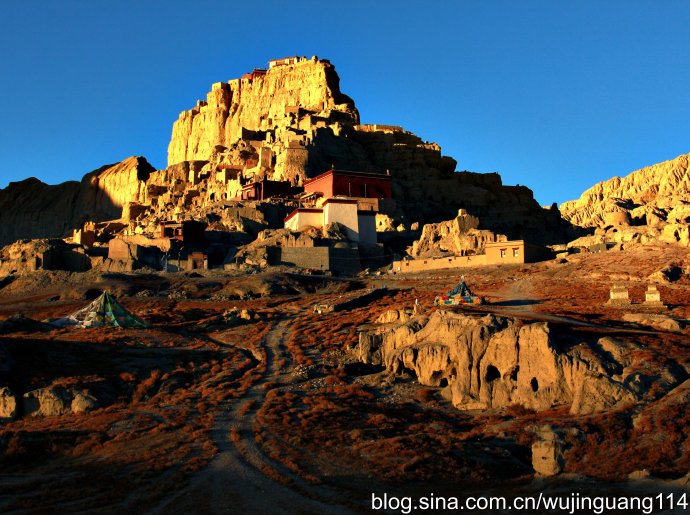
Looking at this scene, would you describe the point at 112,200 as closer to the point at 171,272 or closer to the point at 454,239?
the point at 171,272

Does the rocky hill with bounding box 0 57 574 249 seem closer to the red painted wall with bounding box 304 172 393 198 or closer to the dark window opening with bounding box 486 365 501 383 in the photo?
the red painted wall with bounding box 304 172 393 198

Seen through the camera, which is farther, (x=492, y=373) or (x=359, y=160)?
(x=359, y=160)

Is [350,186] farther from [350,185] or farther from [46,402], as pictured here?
[46,402]

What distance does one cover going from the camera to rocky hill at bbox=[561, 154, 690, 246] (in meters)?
72.6

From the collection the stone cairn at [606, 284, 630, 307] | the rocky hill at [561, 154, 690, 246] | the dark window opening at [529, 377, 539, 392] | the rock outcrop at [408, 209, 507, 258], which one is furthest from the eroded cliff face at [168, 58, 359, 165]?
the dark window opening at [529, 377, 539, 392]

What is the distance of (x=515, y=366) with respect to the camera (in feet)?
78.4

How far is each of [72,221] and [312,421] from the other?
109215mm

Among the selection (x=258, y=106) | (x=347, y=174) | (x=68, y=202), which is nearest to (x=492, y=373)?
(x=347, y=174)

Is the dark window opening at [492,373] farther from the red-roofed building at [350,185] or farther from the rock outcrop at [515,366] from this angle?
the red-roofed building at [350,185]

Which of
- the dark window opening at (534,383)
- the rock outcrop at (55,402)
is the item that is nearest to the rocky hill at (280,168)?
the rock outcrop at (55,402)

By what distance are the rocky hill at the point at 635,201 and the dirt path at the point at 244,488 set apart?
147 ft

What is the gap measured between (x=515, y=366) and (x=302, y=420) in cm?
688

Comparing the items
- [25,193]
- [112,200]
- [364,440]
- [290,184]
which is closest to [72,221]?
[112,200]

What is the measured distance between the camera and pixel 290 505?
16.4m
